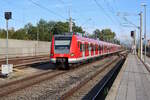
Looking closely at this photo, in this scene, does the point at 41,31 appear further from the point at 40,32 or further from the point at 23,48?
the point at 23,48

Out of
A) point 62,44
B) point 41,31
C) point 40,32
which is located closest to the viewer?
point 62,44

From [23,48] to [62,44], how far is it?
24.7 meters

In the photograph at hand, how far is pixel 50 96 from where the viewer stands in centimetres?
950

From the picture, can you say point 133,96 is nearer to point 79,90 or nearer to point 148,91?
point 148,91

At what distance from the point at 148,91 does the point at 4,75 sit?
27.9 ft

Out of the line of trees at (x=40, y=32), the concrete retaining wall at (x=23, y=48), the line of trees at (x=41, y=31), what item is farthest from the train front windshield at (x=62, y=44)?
the line of trees at (x=40, y=32)

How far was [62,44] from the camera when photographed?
731 inches

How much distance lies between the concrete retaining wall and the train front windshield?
62.9 feet

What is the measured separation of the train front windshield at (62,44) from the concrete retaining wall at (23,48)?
1918 centimetres

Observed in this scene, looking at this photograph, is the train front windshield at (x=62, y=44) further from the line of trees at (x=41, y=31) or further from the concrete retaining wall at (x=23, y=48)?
the line of trees at (x=41, y=31)

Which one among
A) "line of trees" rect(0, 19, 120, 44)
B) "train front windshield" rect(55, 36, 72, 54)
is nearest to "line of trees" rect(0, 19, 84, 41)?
"line of trees" rect(0, 19, 120, 44)

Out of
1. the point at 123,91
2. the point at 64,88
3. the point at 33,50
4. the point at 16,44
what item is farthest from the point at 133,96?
the point at 33,50

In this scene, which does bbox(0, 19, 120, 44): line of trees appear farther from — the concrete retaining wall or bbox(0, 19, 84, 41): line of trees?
the concrete retaining wall

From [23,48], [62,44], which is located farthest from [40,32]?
[62,44]
